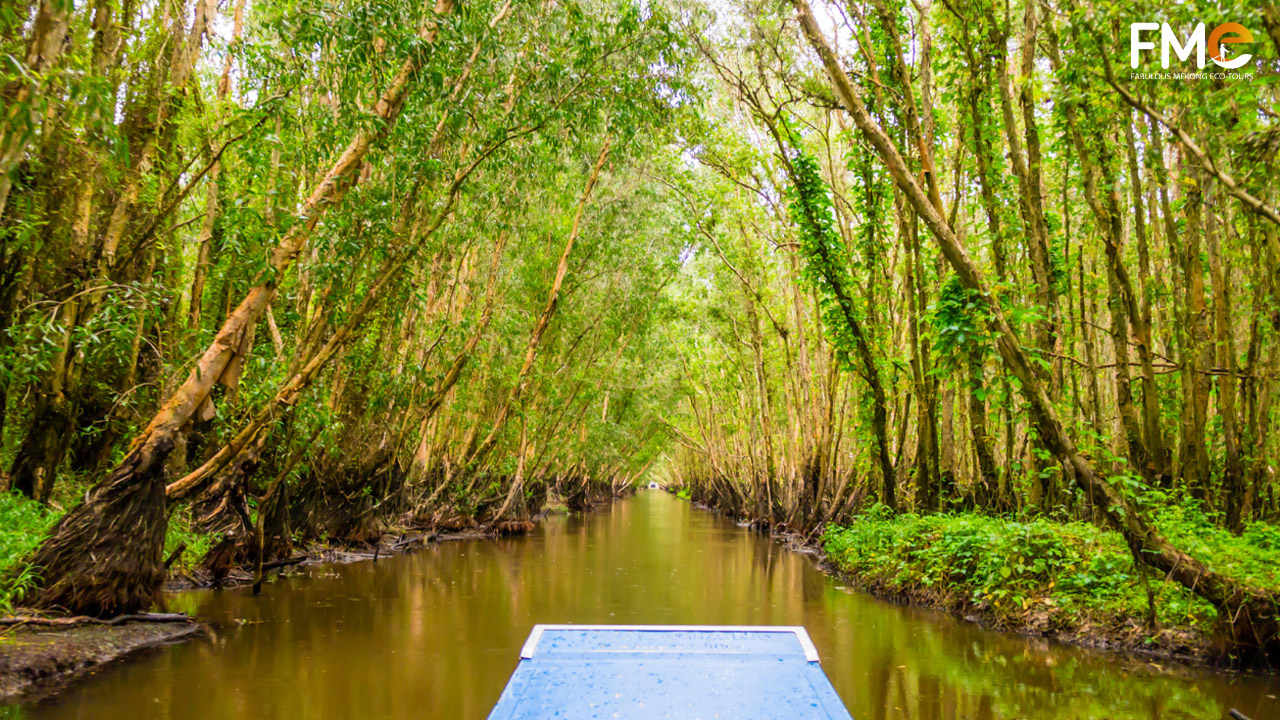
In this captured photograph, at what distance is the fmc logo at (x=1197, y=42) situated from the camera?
6.22 metres

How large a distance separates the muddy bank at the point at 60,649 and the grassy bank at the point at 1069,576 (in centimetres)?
741

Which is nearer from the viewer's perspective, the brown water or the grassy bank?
the brown water

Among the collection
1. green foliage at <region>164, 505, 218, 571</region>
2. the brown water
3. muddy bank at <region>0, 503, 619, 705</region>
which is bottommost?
the brown water

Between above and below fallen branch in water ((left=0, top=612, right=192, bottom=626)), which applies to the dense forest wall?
above

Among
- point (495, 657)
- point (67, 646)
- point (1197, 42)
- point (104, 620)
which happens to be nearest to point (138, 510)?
point (104, 620)

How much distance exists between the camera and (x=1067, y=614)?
7.11 m

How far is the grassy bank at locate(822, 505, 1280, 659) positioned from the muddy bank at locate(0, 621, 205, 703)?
7.41m

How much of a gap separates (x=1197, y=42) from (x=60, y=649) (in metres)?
9.96

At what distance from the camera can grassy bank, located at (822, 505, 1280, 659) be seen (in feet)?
20.2

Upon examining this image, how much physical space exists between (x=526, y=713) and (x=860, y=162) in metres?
9.73

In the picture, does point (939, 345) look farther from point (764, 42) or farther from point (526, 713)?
point (764, 42)

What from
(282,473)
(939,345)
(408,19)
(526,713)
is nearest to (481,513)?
(282,473)

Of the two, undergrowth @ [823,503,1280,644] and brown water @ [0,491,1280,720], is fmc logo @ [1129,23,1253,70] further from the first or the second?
brown water @ [0,491,1280,720]

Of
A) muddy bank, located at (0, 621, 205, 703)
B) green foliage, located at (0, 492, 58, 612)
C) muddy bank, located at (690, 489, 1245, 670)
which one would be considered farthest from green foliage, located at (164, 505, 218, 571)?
muddy bank, located at (690, 489, 1245, 670)
